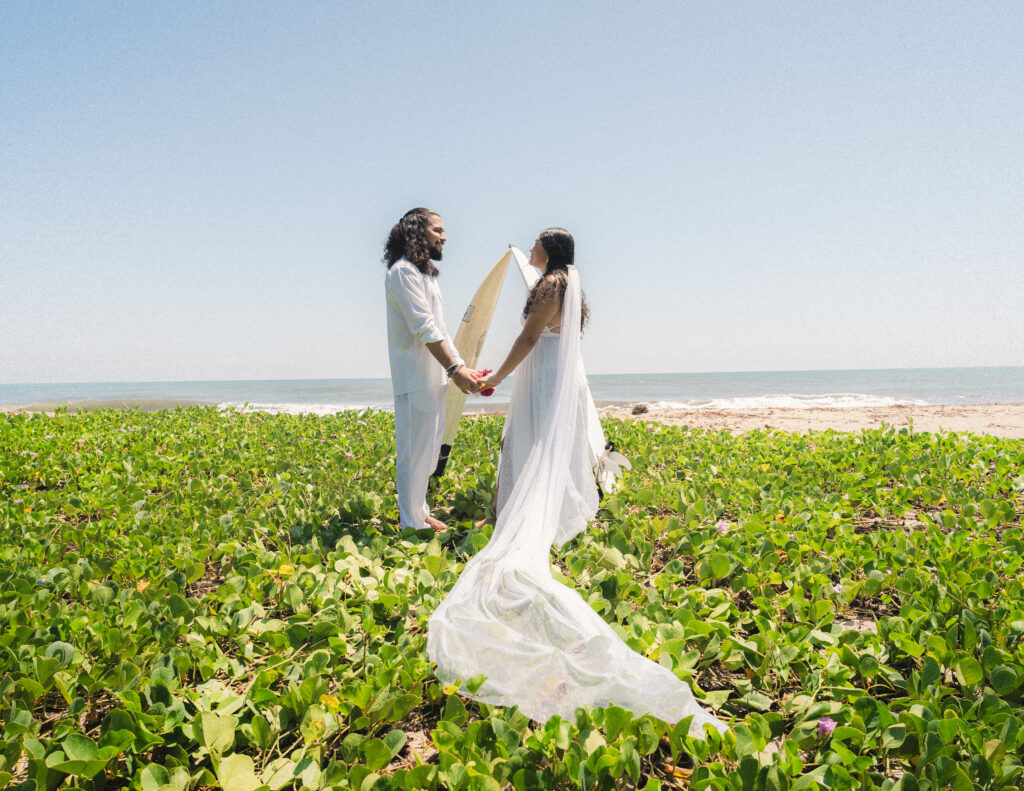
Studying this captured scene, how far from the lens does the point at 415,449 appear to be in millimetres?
4262

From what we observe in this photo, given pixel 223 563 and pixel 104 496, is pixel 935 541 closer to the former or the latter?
pixel 223 563

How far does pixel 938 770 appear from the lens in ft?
5.21

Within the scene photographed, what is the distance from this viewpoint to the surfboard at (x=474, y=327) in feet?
15.8

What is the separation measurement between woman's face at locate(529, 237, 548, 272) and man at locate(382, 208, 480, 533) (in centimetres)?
63

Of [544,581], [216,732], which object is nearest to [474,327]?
[544,581]

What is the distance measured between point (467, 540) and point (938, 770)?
2555 millimetres

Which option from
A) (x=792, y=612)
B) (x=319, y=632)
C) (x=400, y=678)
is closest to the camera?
(x=400, y=678)

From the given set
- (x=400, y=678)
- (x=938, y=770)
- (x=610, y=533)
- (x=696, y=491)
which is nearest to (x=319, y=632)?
(x=400, y=678)

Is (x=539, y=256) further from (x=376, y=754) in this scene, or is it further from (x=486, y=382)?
(x=376, y=754)

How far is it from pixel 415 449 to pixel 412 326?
0.84 m

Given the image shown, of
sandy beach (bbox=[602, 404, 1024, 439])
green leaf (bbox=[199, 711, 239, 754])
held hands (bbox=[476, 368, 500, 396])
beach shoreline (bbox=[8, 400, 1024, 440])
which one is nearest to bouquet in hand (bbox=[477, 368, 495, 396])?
held hands (bbox=[476, 368, 500, 396])

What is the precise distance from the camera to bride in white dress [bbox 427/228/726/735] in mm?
2010

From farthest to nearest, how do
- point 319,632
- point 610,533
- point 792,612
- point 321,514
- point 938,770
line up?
point 321,514, point 610,533, point 792,612, point 319,632, point 938,770

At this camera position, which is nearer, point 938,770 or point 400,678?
point 938,770
